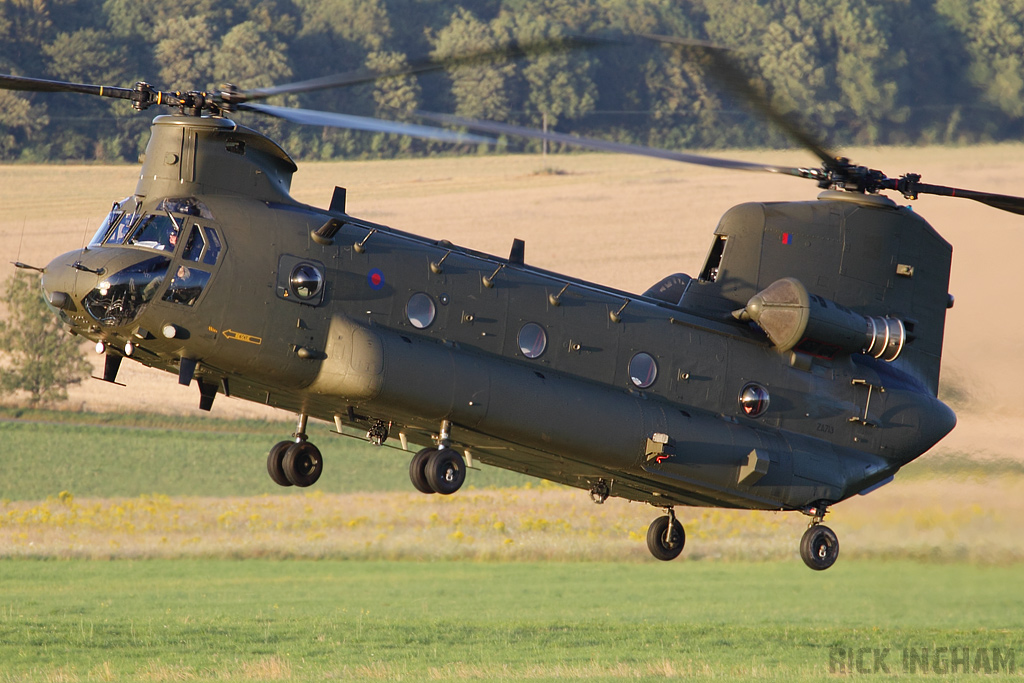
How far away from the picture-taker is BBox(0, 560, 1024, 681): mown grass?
28391mm

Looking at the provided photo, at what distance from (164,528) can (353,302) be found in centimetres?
3163

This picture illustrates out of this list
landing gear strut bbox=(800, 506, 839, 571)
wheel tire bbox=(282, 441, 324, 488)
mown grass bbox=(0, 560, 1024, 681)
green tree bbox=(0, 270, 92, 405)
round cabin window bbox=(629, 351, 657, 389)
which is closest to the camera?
wheel tire bbox=(282, 441, 324, 488)

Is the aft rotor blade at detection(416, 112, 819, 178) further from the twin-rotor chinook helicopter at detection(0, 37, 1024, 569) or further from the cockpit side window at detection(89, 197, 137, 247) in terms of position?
the cockpit side window at detection(89, 197, 137, 247)

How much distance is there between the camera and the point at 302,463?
17531 millimetres

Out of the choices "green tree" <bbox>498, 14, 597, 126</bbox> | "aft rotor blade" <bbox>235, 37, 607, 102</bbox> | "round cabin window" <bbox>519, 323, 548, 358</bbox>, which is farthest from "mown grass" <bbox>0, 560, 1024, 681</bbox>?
"green tree" <bbox>498, 14, 597, 126</bbox>

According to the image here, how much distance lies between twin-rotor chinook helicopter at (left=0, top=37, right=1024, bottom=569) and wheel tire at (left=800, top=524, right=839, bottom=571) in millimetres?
33

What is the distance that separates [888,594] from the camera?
38688 millimetres

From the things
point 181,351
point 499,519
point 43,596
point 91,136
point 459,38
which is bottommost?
point 43,596

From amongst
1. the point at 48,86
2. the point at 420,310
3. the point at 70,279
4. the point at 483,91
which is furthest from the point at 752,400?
the point at 483,91

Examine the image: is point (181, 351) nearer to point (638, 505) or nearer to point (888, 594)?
point (888, 594)

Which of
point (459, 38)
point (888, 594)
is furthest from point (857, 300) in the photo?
point (459, 38)

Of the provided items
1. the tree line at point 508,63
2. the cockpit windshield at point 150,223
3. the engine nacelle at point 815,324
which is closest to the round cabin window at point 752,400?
the engine nacelle at point 815,324

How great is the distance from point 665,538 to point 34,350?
45479 mm

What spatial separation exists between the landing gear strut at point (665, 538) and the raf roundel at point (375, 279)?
21.7ft
